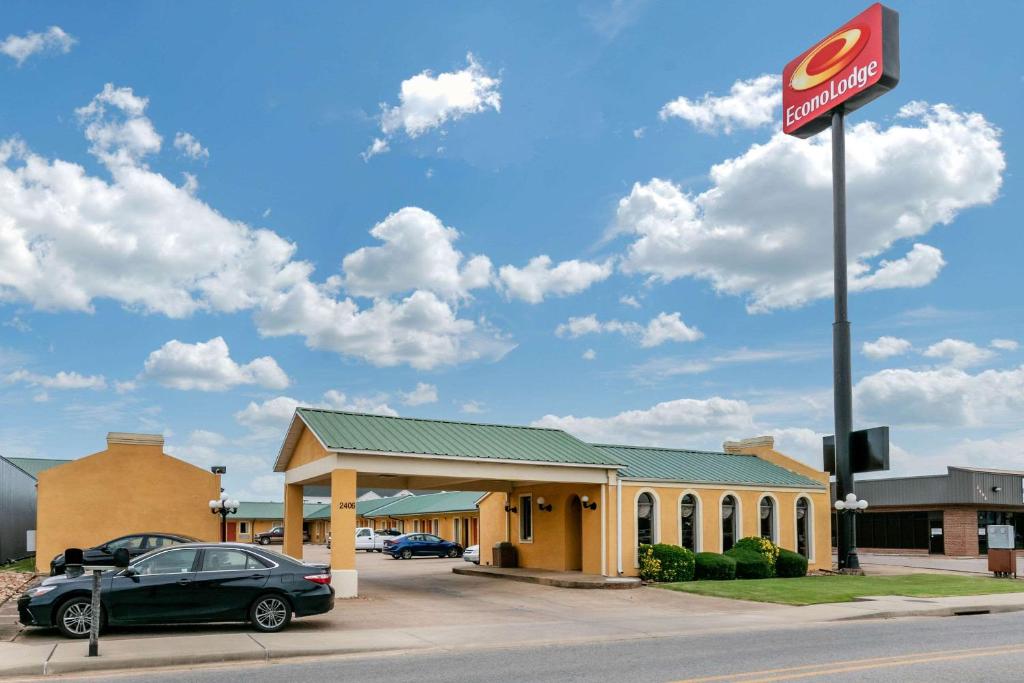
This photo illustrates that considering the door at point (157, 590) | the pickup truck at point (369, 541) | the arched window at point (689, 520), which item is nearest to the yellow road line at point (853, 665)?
the door at point (157, 590)

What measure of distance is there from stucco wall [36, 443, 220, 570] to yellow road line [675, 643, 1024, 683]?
24308 mm

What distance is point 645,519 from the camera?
2848 centimetres

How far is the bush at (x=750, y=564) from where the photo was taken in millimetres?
28438

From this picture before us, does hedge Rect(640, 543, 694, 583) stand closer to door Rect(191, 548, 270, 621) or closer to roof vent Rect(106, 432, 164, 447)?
door Rect(191, 548, 270, 621)

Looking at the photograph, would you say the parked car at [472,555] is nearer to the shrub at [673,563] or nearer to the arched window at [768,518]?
the arched window at [768,518]

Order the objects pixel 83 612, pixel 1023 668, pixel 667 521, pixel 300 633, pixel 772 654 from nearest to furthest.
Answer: pixel 1023 668
pixel 772 654
pixel 83 612
pixel 300 633
pixel 667 521

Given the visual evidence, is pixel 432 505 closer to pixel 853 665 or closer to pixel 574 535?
pixel 574 535

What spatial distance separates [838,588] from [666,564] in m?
4.69

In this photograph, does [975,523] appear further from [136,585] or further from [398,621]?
[136,585]

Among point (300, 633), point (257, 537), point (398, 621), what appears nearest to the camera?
point (300, 633)

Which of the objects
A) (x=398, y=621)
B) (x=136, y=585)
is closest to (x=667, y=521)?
(x=398, y=621)

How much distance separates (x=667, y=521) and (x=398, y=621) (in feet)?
41.8

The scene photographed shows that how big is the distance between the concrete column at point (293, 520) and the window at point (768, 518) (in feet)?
50.1

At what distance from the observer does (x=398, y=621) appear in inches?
711
